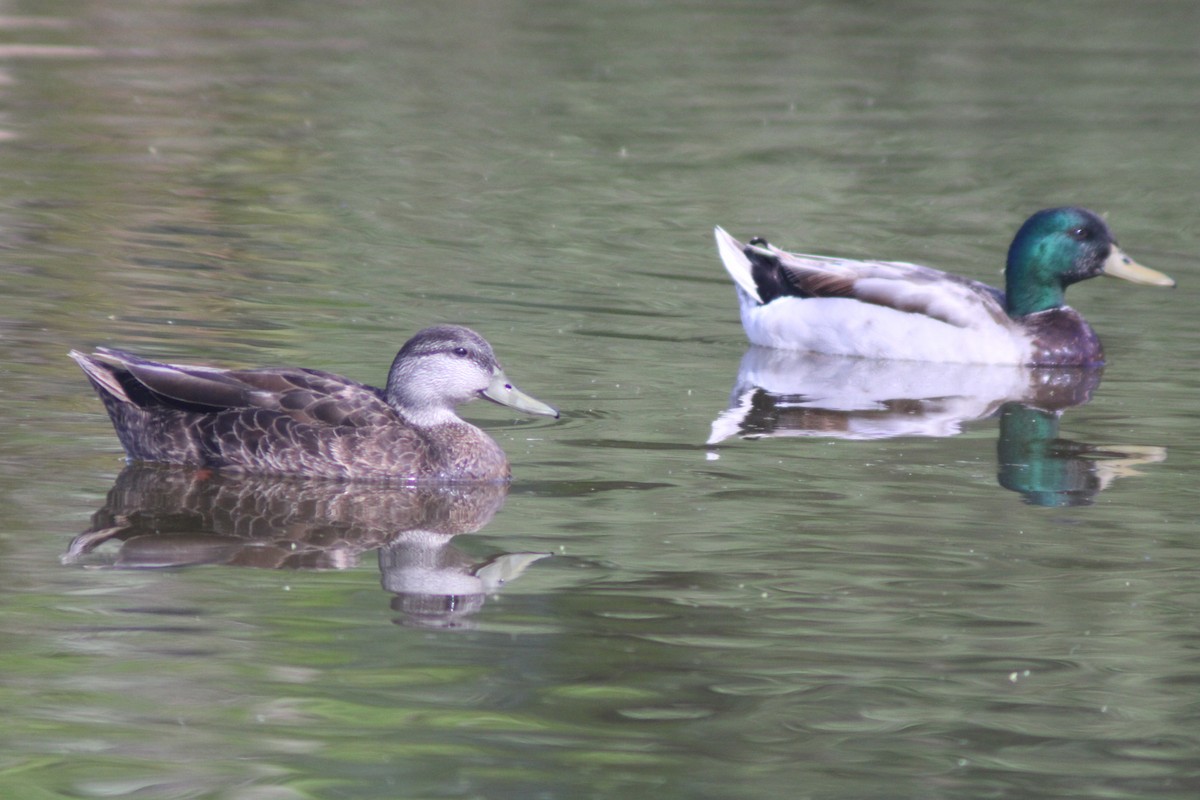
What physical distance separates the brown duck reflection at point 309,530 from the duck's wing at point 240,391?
0.30 meters

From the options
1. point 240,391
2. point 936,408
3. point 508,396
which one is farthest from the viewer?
point 936,408

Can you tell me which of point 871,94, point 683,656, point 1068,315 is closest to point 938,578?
point 683,656

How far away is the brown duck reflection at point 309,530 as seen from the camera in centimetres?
779

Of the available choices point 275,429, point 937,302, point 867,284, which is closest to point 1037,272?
point 937,302

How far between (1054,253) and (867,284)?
1.35 m

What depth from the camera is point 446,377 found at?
9.38 metres

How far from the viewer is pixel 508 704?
6430mm

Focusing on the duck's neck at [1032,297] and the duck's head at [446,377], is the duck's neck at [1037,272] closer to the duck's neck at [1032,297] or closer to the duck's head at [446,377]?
the duck's neck at [1032,297]

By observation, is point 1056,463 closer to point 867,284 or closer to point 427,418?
point 427,418

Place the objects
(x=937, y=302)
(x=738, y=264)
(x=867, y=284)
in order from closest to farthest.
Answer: (x=937, y=302) < (x=867, y=284) < (x=738, y=264)

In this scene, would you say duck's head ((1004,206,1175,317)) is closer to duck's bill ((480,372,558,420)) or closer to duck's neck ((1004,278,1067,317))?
duck's neck ((1004,278,1067,317))

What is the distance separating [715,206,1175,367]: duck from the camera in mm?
13195

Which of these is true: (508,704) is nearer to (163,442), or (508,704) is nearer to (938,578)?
(938,578)

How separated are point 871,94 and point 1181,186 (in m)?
5.64
